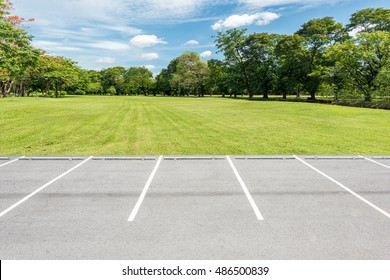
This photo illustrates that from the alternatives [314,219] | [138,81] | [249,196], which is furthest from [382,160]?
[138,81]

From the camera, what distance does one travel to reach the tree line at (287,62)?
117 feet

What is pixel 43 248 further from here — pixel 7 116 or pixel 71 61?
pixel 71 61

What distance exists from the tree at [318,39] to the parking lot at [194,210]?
45.4 meters

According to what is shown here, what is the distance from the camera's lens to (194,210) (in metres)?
5.86

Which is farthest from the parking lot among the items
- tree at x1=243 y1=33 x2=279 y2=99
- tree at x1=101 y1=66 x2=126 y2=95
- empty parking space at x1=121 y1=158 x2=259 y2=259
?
tree at x1=101 y1=66 x2=126 y2=95

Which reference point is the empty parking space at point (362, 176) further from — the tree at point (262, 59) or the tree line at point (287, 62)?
the tree at point (262, 59)

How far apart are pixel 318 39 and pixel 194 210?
52707 millimetres

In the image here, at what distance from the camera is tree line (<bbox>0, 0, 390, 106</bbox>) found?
3553cm

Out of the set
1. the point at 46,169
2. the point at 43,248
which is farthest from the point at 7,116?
the point at 43,248

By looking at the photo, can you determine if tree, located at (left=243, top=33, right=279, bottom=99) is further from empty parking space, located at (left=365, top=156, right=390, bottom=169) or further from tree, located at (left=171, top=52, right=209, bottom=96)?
empty parking space, located at (left=365, top=156, right=390, bottom=169)

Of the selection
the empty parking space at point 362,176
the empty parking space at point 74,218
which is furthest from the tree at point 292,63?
the empty parking space at point 74,218

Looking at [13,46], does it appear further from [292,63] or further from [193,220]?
[292,63]

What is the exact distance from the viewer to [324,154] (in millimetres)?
11047

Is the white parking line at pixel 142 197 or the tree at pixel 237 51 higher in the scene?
the tree at pixel 237 51
